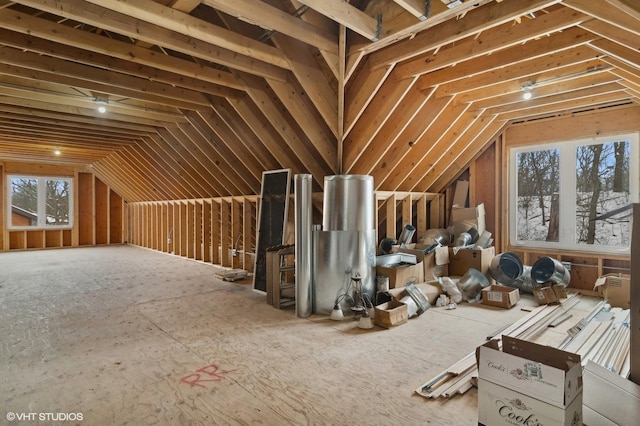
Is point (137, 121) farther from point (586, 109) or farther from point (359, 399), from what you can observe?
point (586, 109)

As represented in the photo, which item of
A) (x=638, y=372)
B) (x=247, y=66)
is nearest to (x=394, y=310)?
(x=638, y=372)

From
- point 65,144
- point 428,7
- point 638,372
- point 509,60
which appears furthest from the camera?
point 65,144

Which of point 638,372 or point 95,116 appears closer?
point 638,372

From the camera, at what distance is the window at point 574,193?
4.71m

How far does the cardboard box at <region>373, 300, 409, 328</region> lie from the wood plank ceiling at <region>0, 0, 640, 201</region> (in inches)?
71.2

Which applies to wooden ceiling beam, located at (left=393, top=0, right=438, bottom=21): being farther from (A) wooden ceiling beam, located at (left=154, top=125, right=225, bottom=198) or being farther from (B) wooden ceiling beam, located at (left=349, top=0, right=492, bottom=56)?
(A) wooden ceiling beam, located at (left=154, top=125, right=225, bottom=198)

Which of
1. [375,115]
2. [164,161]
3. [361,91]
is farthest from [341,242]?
[164,161]

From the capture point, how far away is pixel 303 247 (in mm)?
3869

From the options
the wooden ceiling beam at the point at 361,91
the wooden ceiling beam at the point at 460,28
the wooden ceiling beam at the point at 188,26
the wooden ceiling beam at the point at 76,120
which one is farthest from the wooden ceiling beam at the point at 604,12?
the wooden ceiling beam at the point at 76,120

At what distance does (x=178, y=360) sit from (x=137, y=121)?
14.6 feet

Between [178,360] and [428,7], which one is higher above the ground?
[428,7]

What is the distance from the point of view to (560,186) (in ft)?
17.0

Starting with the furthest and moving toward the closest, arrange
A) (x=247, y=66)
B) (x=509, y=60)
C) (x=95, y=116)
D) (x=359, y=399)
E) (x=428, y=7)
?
1. (x=95, y=116)
2. (x=247, y=66)
3. (x=509, y=60)
4. (x=428, y=7)
5. (x=359, y=399)

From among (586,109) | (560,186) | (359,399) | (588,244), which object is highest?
(586,109)
